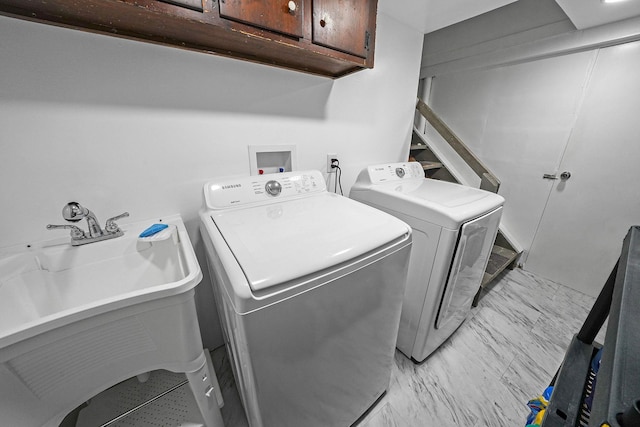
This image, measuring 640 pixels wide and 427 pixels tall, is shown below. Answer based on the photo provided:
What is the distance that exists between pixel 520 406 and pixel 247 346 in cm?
161

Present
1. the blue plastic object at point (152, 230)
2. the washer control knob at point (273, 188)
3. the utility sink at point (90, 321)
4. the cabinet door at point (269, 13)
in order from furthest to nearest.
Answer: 1. the washer control knob at point (273, 188)
2. the blue plastic object at point (152, 230)
3. the cabinet door at point (269, 13)
4. the utility sink at point (90, 321)

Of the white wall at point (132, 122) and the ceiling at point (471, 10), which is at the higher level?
the ceiling at point (471, 10)

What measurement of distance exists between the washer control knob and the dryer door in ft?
3.16

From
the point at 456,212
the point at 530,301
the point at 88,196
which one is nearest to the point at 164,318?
the point at 88,196

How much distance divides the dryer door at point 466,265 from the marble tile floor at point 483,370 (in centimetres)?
31

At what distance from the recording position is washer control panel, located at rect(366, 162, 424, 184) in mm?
1581

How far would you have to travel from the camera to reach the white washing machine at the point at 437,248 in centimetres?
109

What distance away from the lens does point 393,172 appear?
1.70 metres

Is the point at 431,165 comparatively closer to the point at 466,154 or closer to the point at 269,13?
the point at 466,154

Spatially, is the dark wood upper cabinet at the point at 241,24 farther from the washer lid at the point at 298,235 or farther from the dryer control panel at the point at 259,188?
the washer lid at the point at 298,235

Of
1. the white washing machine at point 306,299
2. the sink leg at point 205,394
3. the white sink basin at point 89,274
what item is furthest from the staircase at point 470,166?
the white sink basin at point 89,274

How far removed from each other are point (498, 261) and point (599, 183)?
982 mm

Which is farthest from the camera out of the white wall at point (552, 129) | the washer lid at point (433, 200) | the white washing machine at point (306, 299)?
the white wall at point (552, 129)

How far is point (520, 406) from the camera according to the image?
47.2 inches
